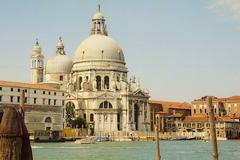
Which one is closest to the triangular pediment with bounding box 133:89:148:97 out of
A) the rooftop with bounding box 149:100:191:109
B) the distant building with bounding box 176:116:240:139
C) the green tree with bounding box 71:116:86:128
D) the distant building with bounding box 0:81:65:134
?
the distant building with bounding box 176:116:240:139

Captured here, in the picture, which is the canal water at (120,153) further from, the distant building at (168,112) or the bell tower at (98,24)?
the distant building at (168,112)

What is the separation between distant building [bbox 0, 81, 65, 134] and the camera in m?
45.0

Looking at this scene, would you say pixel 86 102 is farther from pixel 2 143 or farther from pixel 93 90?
pixel 2 143

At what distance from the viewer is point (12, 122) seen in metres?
3.10

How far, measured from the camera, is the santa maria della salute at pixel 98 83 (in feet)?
212

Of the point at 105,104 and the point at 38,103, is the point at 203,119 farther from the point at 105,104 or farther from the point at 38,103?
the point at 38,103

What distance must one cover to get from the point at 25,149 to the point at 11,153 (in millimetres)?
150

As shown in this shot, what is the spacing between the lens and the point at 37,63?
71438 mm

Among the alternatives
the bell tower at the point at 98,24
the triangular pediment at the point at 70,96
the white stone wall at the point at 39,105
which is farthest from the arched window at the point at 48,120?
the bell tower at the point at 98,24

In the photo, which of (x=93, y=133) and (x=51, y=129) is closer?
(x=51, y=129)

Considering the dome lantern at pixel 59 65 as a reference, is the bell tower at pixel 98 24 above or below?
above

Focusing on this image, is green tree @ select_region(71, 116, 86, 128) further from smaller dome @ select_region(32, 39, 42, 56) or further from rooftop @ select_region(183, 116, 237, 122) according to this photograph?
rooftop @ select_region(183, 116, 237, 122)

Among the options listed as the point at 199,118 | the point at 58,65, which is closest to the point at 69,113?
the point at 58,65

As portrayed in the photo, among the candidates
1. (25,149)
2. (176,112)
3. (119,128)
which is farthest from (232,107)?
(25,149)
